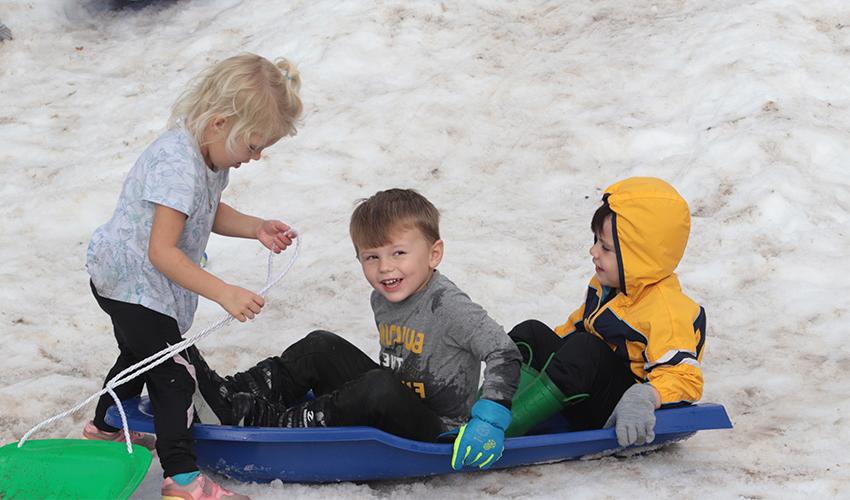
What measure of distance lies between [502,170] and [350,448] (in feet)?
10.0

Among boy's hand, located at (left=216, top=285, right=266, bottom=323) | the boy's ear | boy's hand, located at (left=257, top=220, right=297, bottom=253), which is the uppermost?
boy's hand, located at (left=216, top=285, right=266, bottom=323)

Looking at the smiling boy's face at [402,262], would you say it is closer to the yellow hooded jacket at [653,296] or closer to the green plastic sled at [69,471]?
the yellow hooded jacket at [653,296]

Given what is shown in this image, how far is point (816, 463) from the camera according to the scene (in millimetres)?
2832

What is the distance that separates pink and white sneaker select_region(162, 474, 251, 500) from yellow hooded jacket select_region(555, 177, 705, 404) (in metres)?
1.31

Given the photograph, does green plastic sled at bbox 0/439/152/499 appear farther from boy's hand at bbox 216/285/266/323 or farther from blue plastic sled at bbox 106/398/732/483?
boy's hand at bbox 216/285/266/323

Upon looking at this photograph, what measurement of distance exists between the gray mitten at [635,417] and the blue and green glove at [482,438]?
369mm

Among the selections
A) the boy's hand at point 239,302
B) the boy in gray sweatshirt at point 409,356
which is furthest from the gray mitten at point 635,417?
the boy's hand at point 239,302

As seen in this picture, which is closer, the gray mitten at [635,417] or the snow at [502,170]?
the gray mitten at [635,417]

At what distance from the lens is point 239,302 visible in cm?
263

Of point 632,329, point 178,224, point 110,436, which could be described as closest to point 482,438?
point 632,329

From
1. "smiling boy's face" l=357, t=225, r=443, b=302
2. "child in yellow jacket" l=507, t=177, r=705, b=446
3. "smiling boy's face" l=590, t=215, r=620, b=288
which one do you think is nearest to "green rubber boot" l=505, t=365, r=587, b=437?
"child in yellow jacket" l=507, t=177, r=705, b=446

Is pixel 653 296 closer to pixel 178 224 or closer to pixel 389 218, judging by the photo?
pixel 389 218

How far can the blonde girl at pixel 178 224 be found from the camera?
8.75 ft

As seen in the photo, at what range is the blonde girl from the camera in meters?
2.67
